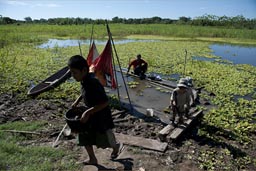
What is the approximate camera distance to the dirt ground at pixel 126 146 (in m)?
3.55

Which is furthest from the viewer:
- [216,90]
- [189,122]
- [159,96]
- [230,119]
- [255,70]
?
[255,70]

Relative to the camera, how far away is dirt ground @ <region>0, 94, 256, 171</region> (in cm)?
355

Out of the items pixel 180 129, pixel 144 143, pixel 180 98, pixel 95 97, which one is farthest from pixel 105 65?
pixel 95 97

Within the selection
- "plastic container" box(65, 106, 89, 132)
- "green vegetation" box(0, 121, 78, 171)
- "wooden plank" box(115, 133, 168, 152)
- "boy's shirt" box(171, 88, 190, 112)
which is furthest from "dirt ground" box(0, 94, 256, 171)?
"plastic container" box(65, 106, 89, 132)

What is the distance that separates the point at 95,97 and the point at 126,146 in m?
1.56

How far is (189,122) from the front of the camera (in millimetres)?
5066

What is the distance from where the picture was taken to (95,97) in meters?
2.77

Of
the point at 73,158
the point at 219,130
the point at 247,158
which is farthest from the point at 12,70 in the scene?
the point at 247,158

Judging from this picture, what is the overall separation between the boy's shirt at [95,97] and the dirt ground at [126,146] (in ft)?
2.30

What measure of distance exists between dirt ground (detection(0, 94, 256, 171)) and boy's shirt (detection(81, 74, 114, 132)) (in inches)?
27.6

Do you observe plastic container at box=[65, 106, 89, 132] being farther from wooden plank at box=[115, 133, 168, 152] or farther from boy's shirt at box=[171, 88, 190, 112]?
boy's shirt at box=[171, 88, 190, 112]

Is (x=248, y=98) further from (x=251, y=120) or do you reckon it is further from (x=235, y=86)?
(x=251, y=120)

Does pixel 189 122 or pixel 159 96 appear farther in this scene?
pixel 159 96

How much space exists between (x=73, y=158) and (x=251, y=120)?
180 inches
